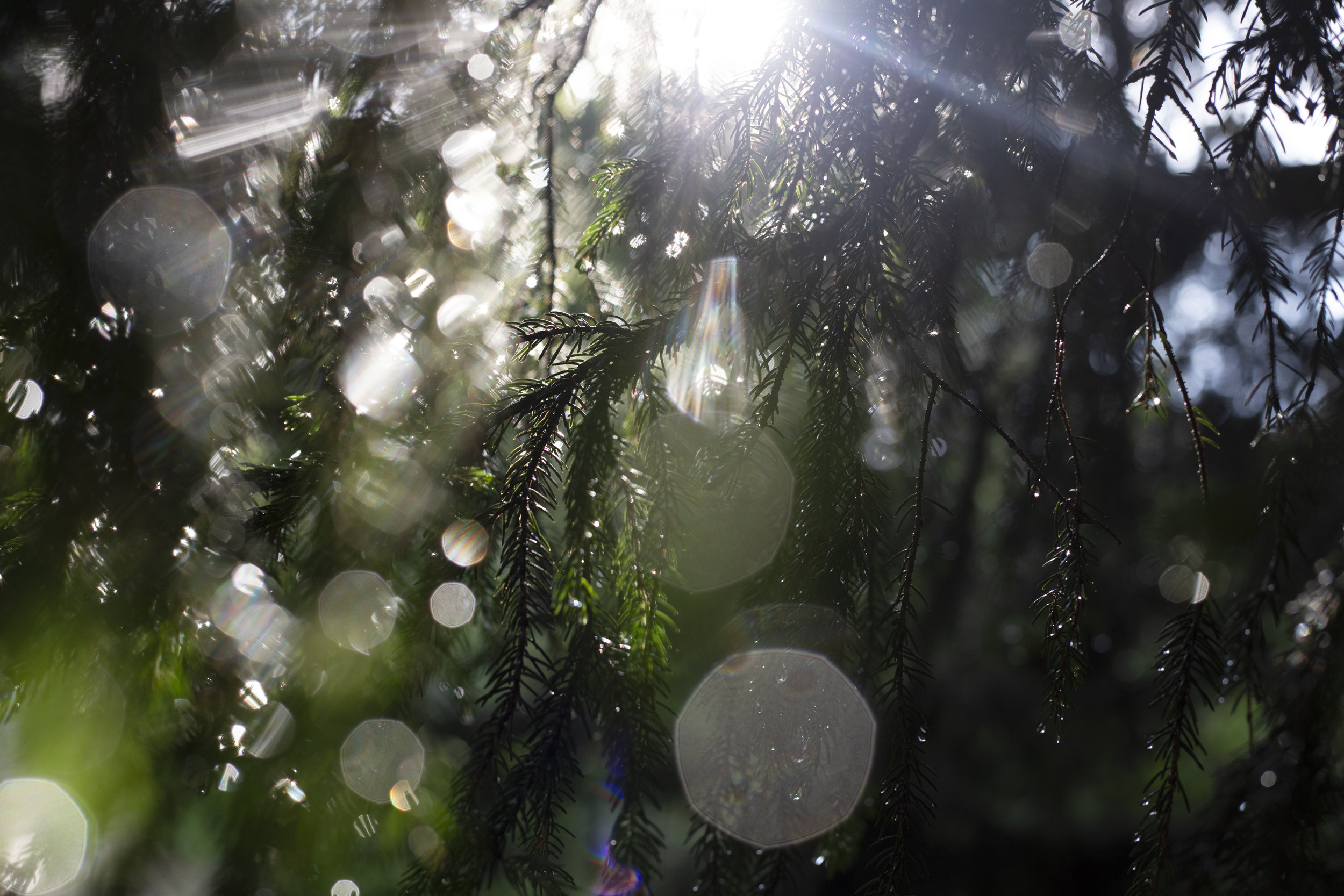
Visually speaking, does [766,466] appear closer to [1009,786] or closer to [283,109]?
[283,109]

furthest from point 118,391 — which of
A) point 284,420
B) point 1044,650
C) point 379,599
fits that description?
point 1044,650

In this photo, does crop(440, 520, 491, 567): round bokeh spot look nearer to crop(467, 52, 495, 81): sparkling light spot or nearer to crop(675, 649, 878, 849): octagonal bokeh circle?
crop(675, 649, 878, 849): octagonal bokeh circle

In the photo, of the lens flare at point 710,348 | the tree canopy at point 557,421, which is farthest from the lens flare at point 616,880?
the lens flare at point 710,348

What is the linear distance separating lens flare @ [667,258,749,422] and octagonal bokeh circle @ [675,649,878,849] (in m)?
0.28

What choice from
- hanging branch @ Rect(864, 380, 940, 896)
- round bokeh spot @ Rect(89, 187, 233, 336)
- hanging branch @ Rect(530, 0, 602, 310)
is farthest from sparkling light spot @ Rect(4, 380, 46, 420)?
hanging branch @ Rect(864, 380, 940, 896)

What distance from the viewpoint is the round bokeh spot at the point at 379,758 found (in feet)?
2.90

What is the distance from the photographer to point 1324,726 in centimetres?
80

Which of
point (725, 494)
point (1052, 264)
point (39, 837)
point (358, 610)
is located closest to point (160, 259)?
point (358, 610)

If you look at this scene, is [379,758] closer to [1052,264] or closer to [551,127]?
[551,127]

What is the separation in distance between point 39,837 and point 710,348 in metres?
1.54

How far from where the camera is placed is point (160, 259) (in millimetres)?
759

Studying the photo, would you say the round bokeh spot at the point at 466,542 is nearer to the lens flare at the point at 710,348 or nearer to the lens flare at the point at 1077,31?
the lens flare at the point at 710,348

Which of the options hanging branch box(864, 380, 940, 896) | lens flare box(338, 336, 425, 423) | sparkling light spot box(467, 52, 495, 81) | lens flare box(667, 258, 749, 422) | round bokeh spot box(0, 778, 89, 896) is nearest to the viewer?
hanging branch box(864, 380, 940, 896)

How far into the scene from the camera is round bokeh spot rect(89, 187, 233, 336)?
747 mm
